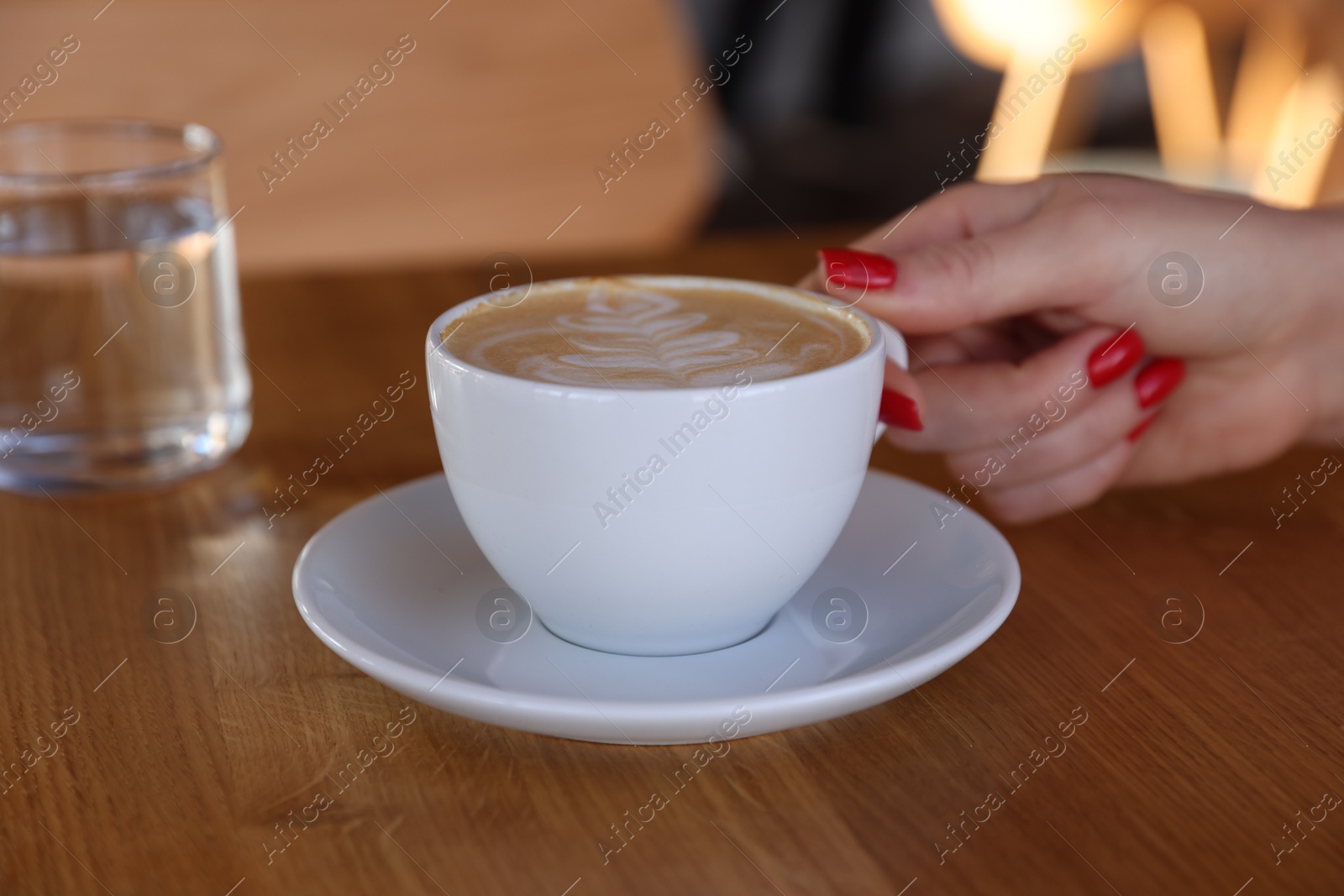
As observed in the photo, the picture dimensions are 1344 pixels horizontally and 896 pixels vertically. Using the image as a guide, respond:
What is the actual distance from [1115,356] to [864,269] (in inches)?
9.7

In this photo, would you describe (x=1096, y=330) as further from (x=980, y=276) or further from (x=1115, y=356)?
(x=980, y=276)

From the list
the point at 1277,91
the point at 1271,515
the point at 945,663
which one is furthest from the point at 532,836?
the point at 1277,91

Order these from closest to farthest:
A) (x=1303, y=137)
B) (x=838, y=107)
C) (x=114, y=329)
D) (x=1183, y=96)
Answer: (x=114, y=329)
(x=1303, y=137)
(x=1183, y=96)
(x=838, y=107)

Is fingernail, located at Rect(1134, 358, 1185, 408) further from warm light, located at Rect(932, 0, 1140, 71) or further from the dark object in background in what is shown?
the dark object in background

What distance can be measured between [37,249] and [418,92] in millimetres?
1621

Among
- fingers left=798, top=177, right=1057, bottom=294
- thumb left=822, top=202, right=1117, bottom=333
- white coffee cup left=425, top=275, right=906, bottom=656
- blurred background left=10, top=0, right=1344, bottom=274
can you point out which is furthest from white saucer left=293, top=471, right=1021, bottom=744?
blurred background left=10, top=0, right=1344, bottom=274

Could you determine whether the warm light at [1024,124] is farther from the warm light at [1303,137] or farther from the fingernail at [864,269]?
the fingernail at [864,269]

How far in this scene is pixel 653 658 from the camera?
708 mm

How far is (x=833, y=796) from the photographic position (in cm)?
59

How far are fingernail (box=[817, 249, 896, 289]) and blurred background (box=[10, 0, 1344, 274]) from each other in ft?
2.18

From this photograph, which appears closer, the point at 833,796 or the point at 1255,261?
the point at 833,796

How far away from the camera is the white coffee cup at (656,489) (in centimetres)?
63

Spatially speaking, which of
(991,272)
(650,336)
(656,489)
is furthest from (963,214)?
(656,489)

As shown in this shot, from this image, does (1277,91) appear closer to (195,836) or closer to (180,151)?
(180,151)
